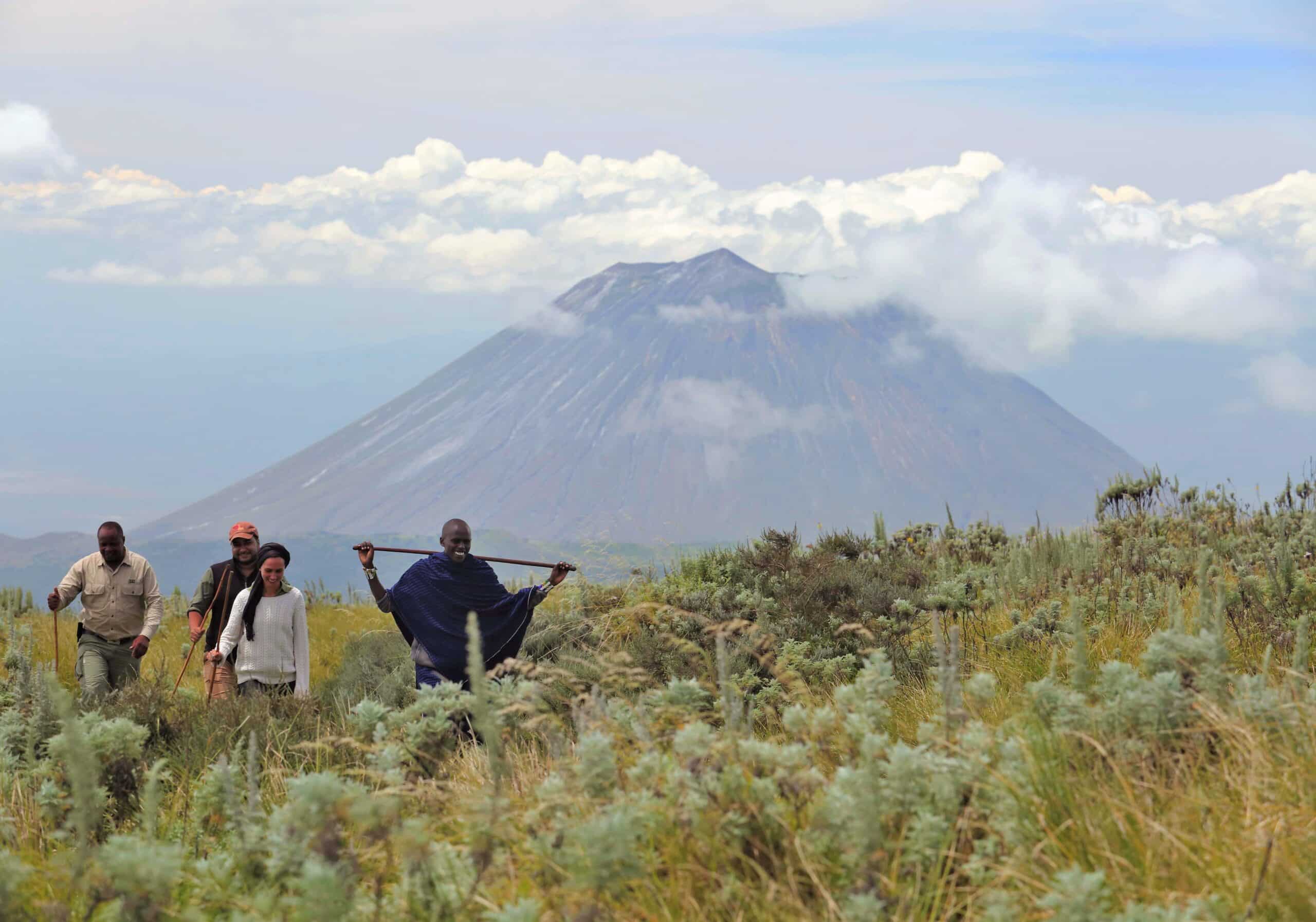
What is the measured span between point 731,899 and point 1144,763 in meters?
1.55

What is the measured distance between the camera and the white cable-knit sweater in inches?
364

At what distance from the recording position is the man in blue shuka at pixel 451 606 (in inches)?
382

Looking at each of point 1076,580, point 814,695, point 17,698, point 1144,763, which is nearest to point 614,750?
point 1144,763

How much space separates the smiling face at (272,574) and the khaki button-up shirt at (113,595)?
5.07 ft

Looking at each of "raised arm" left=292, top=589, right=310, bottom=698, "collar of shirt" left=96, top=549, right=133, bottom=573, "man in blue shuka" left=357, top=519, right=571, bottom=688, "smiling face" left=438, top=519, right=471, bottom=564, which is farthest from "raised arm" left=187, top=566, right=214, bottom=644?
"smiling face" left=438, top=519, right=471, bottom=564

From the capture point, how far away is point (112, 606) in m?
10.4

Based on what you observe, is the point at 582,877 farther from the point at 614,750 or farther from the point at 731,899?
the point at 614,750

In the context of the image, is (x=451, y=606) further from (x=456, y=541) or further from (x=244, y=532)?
(x=244, y=532)

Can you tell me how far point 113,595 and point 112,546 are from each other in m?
0.45

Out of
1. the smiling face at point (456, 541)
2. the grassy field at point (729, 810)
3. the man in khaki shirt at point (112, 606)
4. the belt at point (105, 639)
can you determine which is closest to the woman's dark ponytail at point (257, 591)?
the smiling face at point (456, 541)

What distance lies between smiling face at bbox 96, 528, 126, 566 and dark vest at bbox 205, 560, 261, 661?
90 centimetres

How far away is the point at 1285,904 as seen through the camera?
3.01 m

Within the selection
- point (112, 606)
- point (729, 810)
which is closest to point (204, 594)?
point (112, 606)

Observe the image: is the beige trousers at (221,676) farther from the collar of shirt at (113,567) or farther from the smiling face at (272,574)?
the collar of shirt at (113,567)
